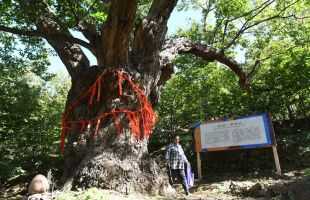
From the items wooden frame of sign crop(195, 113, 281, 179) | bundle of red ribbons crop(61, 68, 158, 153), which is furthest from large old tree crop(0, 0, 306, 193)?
wooden frame of sign crop(195, 113, 281, 179)

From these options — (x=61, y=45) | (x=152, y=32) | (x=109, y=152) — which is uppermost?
(x=61, y=45)

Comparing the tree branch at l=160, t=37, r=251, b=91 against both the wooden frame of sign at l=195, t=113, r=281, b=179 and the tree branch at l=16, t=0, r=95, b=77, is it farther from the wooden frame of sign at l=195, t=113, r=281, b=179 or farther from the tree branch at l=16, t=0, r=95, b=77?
the tree branch at l=16, t=0, r=95, b=77

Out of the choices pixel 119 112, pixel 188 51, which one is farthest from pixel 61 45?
pixel 188 51

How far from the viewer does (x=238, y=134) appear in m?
8.74

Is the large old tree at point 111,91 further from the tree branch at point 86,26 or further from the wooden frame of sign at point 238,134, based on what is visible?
the wooden frame of sign at point 238,134

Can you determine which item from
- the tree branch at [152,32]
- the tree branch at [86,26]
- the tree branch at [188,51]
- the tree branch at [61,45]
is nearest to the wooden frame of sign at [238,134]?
the tree branch at [188,51]

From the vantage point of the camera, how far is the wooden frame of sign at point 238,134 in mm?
8219

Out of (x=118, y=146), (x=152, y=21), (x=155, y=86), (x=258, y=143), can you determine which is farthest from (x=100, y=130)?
A: (x=258, y=143)

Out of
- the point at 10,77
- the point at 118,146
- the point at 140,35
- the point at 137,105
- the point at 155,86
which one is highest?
the point at 10,77

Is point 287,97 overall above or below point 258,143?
above

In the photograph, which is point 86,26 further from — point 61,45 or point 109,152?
point 109,152

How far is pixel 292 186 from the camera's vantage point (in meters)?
5.01

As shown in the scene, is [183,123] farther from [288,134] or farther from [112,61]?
[112,61]

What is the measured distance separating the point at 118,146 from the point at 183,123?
8.50m
